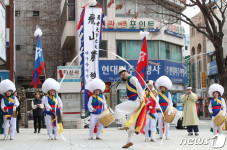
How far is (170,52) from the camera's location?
36344 mm

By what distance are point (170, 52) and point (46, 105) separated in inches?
899

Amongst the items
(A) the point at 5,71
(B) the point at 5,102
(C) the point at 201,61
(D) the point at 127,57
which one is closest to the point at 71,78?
(A) the point at 5,71

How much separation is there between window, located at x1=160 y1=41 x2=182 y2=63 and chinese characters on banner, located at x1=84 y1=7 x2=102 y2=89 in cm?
1202

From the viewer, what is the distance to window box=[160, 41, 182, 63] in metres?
35.3

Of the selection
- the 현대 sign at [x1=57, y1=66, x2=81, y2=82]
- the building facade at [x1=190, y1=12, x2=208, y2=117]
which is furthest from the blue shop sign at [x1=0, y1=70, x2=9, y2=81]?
the building facade at [x1=190, y1=12, x2=208, y2=117]

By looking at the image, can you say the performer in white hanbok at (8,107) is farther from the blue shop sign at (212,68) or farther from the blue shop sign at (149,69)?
the blue shop sign at (212,68)

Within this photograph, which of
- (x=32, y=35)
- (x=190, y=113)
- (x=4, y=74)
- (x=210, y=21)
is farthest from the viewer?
(x=32, y=35)

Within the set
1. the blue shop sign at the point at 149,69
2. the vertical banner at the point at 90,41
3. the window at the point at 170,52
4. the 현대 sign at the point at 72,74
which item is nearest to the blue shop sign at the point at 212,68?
the window at the point at 170,52

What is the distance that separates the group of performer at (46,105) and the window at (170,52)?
21017 millimetres

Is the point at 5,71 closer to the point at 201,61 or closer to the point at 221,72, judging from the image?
the point at 221,72

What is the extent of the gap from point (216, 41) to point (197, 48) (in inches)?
1589

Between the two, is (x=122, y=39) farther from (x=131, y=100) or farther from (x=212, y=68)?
(x=131, y=100)

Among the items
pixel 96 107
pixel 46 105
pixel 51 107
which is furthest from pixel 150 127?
pixel 46 105

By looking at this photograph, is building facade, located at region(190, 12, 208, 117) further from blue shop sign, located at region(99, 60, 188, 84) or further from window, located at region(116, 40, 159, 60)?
window, located at region(116, 40, 159, 60)
